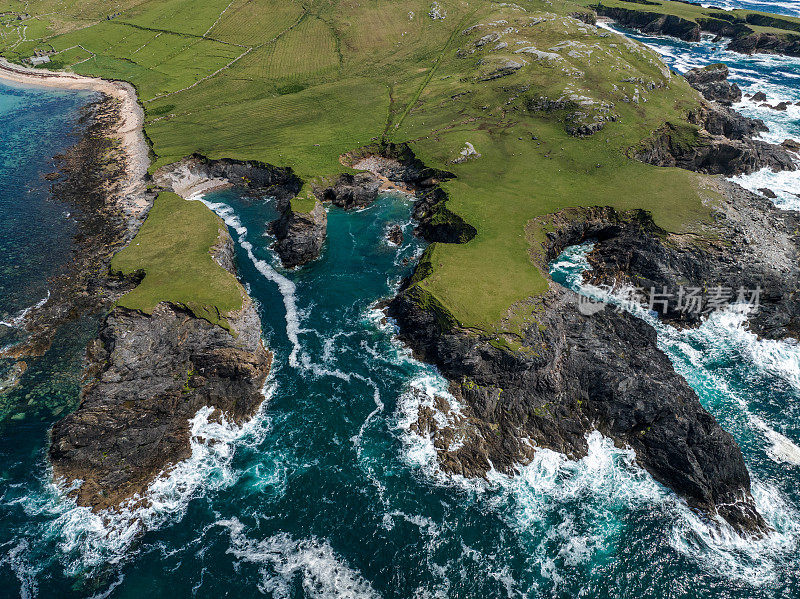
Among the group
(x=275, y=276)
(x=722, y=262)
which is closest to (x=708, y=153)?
(x=722, y=262)

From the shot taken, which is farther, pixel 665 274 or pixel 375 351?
pixel 665 274

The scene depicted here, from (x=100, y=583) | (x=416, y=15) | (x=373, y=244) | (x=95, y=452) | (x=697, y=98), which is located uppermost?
(x=416, y=15)

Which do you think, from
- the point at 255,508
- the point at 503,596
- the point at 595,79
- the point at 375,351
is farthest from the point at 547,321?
the point at 595,79

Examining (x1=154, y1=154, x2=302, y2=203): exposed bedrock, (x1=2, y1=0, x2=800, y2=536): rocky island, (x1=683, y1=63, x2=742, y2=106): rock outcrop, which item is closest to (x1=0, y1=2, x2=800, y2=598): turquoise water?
(x1=2, y1=0, x2=800, y2=536): rocky island

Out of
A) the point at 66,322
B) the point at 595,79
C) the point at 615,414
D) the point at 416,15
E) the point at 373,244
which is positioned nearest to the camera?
the point at 615,414

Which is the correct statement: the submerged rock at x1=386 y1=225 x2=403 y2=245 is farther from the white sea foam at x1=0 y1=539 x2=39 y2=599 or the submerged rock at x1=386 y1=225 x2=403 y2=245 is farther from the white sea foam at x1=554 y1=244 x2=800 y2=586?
the white sea foam at x1=0 y1=539 x2=39 y2=599

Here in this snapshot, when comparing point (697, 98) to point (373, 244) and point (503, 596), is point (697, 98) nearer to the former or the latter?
point (373, 244)

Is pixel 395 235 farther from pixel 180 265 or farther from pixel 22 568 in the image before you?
pixel 22 568

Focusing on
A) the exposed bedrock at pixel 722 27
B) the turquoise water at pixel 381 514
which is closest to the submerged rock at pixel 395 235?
the turquoise water at pixel 381 514
